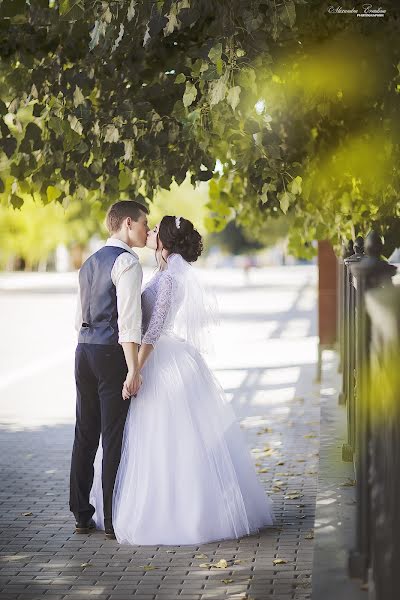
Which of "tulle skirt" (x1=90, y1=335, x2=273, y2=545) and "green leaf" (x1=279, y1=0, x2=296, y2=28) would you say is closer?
"green leaf" (x1=279, y1=0, x2=296, y2=28)

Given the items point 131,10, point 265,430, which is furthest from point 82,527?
point 265,430

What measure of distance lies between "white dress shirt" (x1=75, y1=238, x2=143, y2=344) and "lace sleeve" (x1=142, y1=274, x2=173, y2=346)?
9.8 inches

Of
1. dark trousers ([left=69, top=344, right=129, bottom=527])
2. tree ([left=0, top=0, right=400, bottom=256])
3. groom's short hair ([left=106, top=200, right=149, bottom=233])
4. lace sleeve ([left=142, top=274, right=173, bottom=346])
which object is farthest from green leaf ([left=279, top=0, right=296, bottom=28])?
dark trousers ([left=69, top=344, right=129, bottom=527])

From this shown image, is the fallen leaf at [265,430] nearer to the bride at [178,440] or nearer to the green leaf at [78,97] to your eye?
the bride at [178,440]

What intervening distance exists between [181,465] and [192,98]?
2.16 m

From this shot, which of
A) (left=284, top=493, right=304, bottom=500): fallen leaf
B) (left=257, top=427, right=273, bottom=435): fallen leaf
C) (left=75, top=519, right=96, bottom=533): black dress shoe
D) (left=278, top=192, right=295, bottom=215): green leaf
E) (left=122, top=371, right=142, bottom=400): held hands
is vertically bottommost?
(left=257, top=427, right=273, bottom=435): fallen leaf

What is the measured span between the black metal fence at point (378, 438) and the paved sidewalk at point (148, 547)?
1675mm

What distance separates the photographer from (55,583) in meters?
6.24

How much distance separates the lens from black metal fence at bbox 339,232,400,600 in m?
3.54

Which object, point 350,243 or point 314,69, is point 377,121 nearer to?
point 314,69

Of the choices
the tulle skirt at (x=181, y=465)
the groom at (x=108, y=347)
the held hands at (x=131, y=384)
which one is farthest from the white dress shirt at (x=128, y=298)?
the tulle skirt at (x=181, y=465)

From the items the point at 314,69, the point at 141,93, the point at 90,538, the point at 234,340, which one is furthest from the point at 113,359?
the point at 234,340

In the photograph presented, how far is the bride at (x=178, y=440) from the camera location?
704cm

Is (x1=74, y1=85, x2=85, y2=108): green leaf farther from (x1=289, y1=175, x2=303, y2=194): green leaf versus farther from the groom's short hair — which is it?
(x1=289, y1=175, x2=303, y2=194): green leaf
